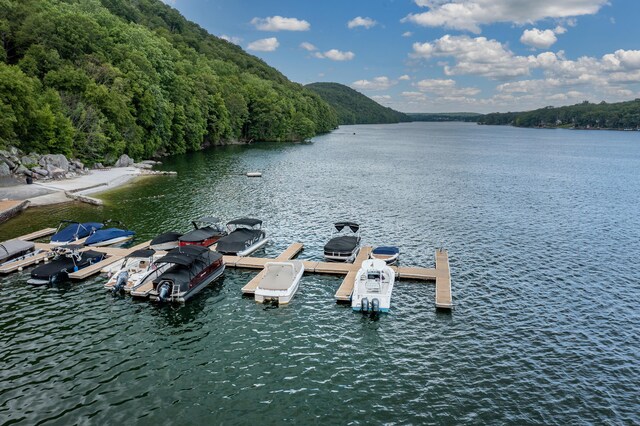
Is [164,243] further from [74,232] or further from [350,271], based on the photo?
[350,271]

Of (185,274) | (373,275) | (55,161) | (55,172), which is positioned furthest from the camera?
(55,161)

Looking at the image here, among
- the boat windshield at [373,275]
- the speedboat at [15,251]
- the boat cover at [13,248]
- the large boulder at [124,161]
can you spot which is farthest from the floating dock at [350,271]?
the large boulder at [124,161]

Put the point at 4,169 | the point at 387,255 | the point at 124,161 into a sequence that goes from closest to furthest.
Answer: the point at 387,255, the point at 4,169, the point at 124,161

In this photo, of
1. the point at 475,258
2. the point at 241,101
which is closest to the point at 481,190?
the point at 475,258

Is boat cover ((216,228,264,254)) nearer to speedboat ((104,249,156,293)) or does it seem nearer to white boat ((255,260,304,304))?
white boat ((255,260,304,304))

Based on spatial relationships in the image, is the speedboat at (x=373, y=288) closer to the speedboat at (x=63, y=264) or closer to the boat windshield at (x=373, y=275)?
the boat windshield at (x=373, y=275)

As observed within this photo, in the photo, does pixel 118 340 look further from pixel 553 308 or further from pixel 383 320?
pixel 553 308

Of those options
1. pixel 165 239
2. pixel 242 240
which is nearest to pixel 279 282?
pixel 242 240
